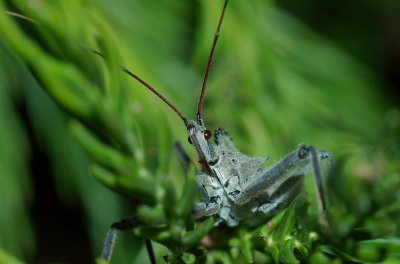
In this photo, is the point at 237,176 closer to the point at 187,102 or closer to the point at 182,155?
the point at 182,155

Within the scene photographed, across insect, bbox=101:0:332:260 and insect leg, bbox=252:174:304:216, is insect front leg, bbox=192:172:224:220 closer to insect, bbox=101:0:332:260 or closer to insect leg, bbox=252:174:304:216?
insect, bbox=101:0:332:260

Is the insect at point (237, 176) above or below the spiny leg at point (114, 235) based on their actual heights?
above

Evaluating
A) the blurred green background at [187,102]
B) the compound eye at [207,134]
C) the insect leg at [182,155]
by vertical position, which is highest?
the blurred green background at [187,102]

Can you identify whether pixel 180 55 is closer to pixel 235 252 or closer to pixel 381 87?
pixel 381 87

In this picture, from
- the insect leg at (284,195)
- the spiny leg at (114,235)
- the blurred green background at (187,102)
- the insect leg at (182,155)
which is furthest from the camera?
the blurred green background at (187,102)

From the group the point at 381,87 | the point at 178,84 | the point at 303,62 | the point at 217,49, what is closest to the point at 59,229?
the point at 178,84

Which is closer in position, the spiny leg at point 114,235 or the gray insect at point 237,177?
the spiny leg at point 114,235

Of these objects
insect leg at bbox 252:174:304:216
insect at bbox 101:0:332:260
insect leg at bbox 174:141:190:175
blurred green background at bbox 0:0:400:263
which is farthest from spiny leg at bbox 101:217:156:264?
insect leg at bbox 174:141:190:175

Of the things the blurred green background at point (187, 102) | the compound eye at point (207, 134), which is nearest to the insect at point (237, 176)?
the compound eye at point (207, 134)

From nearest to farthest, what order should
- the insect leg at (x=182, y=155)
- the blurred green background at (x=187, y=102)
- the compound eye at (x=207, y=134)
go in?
the compound eye at (x=207, y=134) → the insect leg at (x=182, y=155) → the blurred green background at (x=187, y=102)

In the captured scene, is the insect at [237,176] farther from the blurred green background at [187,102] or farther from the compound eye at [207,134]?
the blurred green background at [187,102]
